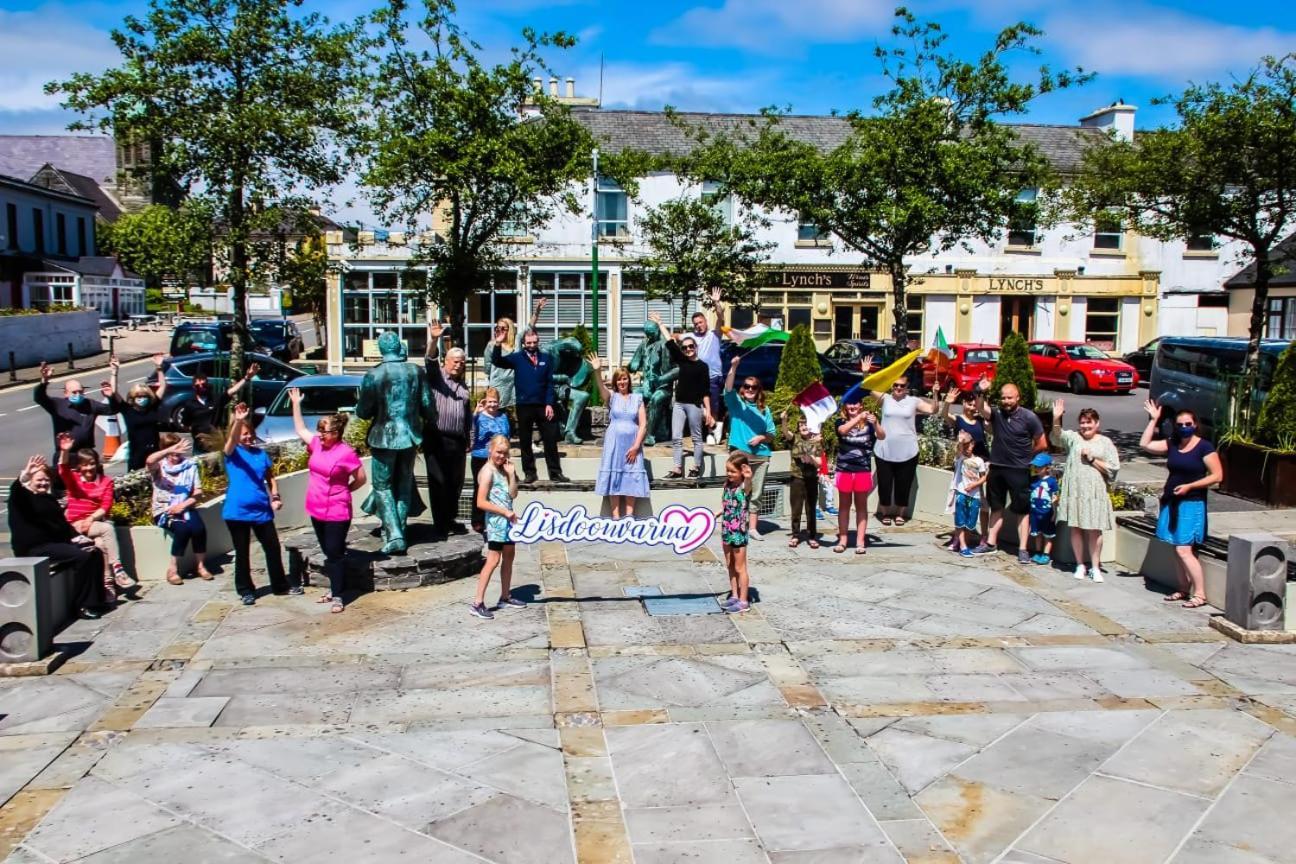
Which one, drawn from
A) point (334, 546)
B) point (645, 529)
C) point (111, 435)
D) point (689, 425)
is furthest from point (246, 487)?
point (111, 435)

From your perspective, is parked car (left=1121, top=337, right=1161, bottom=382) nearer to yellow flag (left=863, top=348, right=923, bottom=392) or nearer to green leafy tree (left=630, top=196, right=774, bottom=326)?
green leafy tree (left=630, top=196, right=774, bottom=326)

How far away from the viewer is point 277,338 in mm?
37656

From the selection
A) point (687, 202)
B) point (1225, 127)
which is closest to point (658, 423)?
point (1225, 127)

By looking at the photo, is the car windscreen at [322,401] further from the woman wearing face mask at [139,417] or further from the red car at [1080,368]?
the red car at [1080,368]

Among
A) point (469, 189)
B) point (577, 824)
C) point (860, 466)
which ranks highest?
point (469, 189)

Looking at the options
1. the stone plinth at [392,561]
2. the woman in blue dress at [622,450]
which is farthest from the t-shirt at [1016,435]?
the stone plinth at [392,561]

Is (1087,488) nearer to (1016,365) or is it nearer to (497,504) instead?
(497,504)

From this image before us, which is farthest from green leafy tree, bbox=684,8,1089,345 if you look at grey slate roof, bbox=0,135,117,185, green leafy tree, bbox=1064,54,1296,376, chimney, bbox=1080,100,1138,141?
grey slate roof, bbox=0,135,117,185

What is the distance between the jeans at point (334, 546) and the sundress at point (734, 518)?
Answer: 3.19 m

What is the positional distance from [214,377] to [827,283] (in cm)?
2106

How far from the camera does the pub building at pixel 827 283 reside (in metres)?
34.4

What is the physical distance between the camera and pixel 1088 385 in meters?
29.9

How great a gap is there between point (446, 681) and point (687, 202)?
928 inches

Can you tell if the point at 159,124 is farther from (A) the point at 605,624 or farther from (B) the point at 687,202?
(B) the point at 687,202
